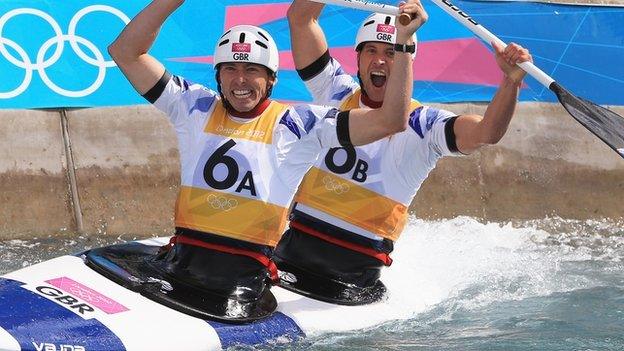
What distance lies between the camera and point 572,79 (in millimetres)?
11227

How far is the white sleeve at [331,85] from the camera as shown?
25.9 ft

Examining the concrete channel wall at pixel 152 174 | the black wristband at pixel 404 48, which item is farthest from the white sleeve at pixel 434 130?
the concrete channel wall at pixel 152 174

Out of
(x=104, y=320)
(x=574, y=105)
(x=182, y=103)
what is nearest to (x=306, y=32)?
(x=182, y=103)

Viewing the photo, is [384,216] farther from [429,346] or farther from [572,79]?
[572,79]

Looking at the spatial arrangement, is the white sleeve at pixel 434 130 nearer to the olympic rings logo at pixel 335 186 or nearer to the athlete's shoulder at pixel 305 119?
the olympic rings logo at pixel 335 186

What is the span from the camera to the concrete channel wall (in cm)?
1054

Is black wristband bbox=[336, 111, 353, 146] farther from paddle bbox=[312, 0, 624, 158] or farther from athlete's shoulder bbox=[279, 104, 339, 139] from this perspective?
paddle bbox=[312, 0, 624, 158]

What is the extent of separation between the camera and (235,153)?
676 cm

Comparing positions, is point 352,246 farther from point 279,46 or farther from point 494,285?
point 279,46

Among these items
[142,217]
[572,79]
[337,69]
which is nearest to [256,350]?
[337,69]

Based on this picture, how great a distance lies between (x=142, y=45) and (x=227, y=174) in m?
0.81

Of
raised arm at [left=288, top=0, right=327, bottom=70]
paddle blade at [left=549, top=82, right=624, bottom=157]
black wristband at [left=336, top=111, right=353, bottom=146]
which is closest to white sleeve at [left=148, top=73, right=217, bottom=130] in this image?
black wristband at [left=336, top=111, right=353, bottom=146]

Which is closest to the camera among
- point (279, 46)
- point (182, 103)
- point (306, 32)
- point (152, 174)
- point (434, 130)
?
point (182, 103)

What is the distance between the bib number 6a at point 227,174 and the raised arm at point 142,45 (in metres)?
0.52
